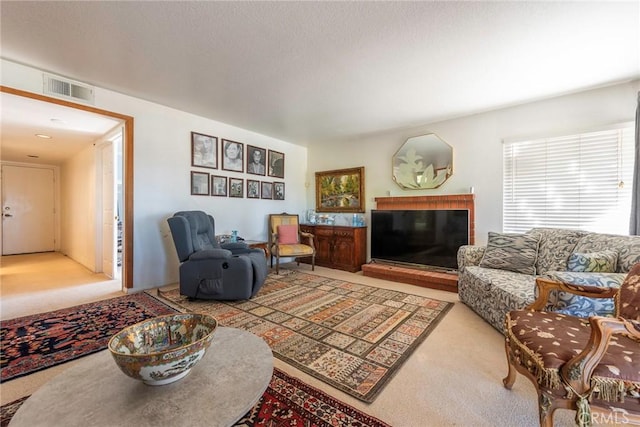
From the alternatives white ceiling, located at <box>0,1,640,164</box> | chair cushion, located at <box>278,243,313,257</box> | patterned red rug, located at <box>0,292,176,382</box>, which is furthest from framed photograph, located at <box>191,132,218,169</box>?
patterned red rug, located at <box>0,292,176,382</box>

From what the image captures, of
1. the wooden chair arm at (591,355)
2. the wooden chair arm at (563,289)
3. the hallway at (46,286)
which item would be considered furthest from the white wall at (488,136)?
the hallway at (46,286)

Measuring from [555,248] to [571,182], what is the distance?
3.71 ft

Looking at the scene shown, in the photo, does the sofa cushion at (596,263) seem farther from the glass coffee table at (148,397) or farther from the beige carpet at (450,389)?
the glass coffee table at (148,397)

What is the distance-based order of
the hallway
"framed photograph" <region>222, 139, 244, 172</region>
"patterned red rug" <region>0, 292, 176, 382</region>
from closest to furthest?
"patterned red rug" <region>0, 292, 176, 382</region> → the hallway → "framed photograph" <region>222, 139, 244, 172</region>

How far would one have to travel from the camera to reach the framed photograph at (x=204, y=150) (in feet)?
12.9

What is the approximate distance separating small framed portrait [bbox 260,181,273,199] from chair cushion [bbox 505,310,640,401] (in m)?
4.22

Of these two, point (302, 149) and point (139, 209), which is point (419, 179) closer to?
point (302, 149)

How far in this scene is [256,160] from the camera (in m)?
4.84

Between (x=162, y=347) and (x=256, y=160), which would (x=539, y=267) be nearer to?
(x=162, y=347)

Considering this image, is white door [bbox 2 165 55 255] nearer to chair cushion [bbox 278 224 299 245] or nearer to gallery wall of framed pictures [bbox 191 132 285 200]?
gallery wall of framed pictures [bbox 191 132 285 200]

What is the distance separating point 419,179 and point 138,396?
4219 mm

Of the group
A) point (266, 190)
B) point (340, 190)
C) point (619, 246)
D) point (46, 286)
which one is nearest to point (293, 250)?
point (266, 190)

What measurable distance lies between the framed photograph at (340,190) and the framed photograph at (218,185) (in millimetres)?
1992

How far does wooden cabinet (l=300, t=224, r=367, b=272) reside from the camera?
15.2ft
